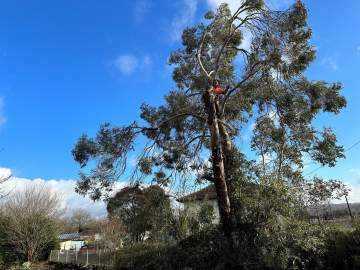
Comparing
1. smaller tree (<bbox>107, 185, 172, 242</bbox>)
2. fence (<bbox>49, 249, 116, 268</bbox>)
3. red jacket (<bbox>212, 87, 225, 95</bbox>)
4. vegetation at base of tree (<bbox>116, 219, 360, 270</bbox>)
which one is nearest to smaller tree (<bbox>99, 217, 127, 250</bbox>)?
fence (<bbox>49, 249, 116, 268</bbox>)

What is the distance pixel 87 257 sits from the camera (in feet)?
72.7

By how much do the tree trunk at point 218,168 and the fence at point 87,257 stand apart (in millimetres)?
6751

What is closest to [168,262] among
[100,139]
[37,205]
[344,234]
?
[100,139]

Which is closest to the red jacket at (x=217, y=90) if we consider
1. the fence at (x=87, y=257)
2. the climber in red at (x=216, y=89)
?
the climber in red at (x=216, y=89)

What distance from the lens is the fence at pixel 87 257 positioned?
60.8 ft

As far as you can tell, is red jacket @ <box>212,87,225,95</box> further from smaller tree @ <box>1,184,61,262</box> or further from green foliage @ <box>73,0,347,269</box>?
smaller tree @ <box>1,184,61,262</box>

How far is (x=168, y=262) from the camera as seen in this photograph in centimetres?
1401

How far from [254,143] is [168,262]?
19.0 feet

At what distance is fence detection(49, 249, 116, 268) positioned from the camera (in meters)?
18.5

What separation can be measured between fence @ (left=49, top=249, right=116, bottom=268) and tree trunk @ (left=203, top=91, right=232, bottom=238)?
6751 millimetres

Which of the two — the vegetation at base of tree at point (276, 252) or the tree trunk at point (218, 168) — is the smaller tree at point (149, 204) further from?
the tree trunk at point (218, 168)

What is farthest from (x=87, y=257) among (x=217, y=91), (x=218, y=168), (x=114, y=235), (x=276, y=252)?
(x=276, y=252)

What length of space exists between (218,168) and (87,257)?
12.0 metres

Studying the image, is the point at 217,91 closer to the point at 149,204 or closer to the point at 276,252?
the point at 149,204
